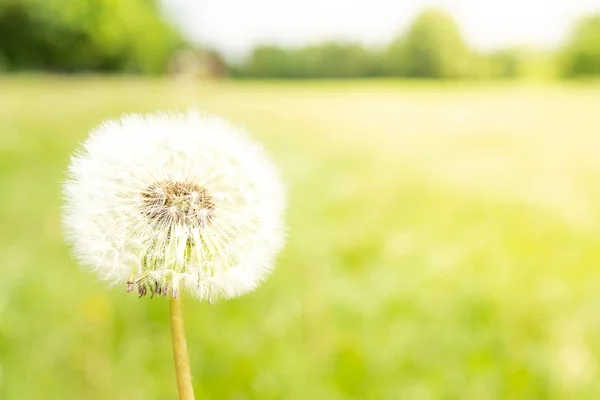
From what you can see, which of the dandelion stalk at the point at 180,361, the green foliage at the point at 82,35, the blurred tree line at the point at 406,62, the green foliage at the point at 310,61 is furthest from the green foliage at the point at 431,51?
the dandelion stalk at the point at 180,361

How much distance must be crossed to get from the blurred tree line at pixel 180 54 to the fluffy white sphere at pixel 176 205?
14930 millimetres

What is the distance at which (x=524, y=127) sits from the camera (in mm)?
7141

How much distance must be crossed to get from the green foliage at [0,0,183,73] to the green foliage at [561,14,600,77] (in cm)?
1185

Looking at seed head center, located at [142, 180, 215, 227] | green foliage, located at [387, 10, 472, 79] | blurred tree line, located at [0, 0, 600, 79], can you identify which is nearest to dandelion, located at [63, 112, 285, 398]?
seed head center, located at [142, 180, 215, 227]

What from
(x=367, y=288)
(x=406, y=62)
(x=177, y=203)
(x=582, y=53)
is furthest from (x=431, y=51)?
(x=177, y=203)

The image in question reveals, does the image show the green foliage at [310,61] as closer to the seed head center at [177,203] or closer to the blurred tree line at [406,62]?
the blurred tree line at [406,62]

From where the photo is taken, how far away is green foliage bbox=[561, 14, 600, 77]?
19.6m

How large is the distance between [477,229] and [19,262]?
2.13 m

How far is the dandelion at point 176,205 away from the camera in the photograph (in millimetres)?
641

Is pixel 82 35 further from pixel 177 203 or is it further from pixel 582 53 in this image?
pixel 177 203

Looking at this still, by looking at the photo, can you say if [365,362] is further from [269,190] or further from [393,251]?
[269,190]

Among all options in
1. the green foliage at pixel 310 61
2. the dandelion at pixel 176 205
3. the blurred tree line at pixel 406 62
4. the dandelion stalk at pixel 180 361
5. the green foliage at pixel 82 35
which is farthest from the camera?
the green foliage at pixel 310 61

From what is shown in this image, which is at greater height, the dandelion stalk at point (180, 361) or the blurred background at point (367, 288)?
the dandelion stalk at point (180, 361)

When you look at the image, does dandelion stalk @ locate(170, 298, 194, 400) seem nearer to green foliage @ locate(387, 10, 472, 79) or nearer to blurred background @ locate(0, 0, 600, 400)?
blurred background @ locate(0, 0, 600, 400)
